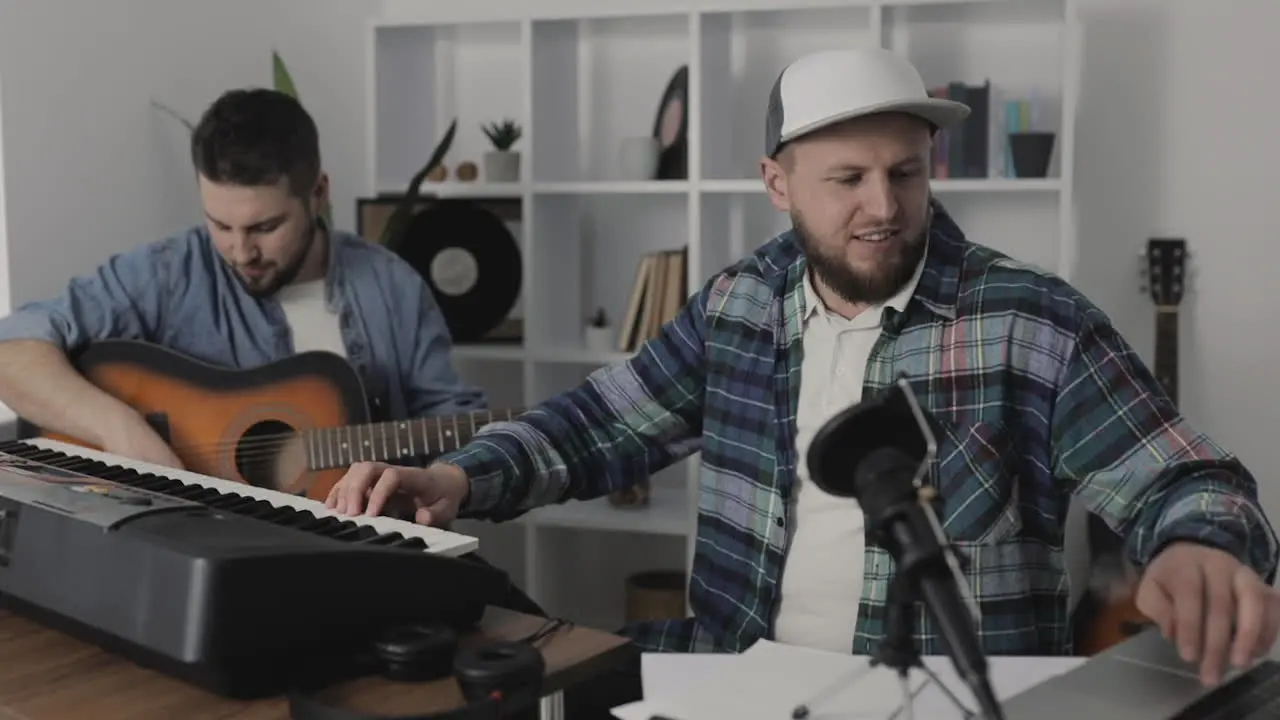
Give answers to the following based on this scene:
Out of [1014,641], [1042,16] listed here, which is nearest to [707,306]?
[1014,641]

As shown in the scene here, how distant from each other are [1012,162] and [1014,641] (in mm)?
1385

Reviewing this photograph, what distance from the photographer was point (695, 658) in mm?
1052

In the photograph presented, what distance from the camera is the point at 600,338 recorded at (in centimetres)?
290

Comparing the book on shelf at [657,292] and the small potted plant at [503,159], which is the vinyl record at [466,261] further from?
the book on shelf at [657,292]

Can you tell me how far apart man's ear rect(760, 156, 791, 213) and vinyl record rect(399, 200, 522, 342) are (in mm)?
1231

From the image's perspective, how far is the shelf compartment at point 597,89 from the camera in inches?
116

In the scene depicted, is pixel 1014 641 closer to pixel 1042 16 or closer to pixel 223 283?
pixel 223 283

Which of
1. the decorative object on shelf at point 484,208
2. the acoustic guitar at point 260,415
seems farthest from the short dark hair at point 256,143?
the decorative object on shelf at point 484,208

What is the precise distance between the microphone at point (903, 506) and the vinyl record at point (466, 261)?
6.90 feet

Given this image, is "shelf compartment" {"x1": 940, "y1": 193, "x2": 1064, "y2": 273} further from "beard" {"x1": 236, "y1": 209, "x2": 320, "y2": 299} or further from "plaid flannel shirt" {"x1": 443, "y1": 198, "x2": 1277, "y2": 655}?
"beard" {"x1": 236, "y1": 209, "x2": 320, "y2": 299}

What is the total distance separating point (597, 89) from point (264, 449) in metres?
1.41

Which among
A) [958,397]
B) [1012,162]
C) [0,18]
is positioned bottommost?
[958,397]

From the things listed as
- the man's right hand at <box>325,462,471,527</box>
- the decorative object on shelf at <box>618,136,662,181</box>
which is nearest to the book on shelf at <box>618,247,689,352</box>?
the decorative object on shelf at <box>618,136,662,181</box>

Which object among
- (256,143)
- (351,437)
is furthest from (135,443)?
(256,143)
